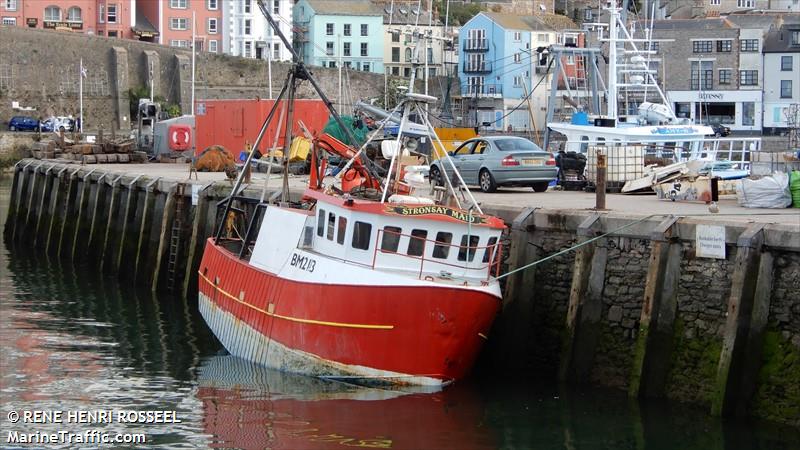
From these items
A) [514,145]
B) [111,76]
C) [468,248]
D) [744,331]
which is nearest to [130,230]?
[514,145]

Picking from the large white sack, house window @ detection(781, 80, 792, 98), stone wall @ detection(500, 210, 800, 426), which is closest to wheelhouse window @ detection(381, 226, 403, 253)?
stone wall @ detection(500, 210, 800, 426)

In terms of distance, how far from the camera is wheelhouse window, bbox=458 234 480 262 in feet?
67.1

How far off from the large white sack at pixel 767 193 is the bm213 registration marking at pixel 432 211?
616 cm

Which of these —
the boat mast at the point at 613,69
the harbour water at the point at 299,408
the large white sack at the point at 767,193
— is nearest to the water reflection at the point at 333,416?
the harbour water at the point at 299,408

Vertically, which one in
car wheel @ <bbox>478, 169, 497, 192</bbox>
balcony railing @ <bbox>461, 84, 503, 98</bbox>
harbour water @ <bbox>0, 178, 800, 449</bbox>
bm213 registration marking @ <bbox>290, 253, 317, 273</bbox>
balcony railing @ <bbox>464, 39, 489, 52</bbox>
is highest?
balcony railing @ <bbox>464, 39, 489, 52</bbox>

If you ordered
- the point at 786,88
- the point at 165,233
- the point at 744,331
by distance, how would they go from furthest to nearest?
the point at 786,88
the point at 165,233
the point at 744,331

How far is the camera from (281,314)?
21.6m

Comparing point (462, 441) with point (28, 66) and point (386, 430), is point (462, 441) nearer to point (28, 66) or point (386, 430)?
point (386, 430)

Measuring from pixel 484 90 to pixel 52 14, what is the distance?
33630 millimetres

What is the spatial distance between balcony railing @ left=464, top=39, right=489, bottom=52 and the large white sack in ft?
203

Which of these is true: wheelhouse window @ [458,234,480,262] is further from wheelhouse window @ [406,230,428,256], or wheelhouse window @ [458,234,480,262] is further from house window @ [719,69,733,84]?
house window @ [719,69,733,84]

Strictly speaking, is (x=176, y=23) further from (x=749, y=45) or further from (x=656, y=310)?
(x=656, y=310)

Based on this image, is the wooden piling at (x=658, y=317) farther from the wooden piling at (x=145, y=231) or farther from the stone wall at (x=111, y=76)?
the stone wall at (x=111, y=76)

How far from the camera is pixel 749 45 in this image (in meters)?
71.9
